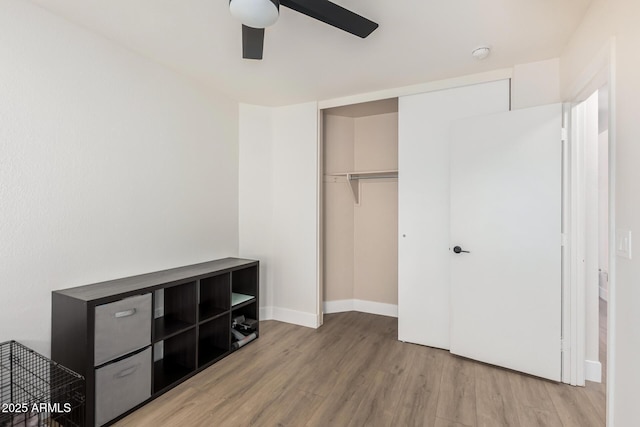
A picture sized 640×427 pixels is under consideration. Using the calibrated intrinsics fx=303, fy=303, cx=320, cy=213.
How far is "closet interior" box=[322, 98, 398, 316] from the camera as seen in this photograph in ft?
11.8

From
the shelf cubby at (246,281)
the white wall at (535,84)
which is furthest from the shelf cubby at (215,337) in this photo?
the white wall at (535,84)

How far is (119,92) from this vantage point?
2.16 metres

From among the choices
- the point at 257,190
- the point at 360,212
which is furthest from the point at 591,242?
the point at 257,190

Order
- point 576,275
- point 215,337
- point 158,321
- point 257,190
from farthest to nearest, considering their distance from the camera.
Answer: point 257,190, point 215,337, point 158,321, point 576,275

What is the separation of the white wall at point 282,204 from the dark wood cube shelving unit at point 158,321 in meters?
0.48

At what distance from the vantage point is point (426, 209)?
278 cm

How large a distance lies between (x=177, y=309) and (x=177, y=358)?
385mm

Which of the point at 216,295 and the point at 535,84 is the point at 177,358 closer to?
the point at 216,295

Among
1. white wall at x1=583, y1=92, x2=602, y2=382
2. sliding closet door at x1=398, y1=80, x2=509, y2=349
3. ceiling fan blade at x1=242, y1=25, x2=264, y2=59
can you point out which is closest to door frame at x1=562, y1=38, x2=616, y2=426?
white wall at x1=583, y1=92, x2=602, y2=382

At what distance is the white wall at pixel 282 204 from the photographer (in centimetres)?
329

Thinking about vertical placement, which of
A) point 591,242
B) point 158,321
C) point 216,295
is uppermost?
point 591,242

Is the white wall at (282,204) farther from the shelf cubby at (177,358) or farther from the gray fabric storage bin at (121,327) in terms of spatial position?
the gray fabric storage bin at (121,327)

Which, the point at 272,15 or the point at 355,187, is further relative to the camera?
the point at 355,187

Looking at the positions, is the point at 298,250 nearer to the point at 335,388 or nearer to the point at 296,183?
the point at 296,183
